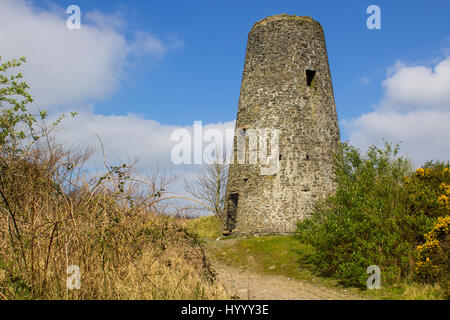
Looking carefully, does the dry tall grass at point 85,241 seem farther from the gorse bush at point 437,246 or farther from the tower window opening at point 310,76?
the tower window opening at point 310,76

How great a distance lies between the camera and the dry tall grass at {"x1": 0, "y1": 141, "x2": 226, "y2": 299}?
5.92 m

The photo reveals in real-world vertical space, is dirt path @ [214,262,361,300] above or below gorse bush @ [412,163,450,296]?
below

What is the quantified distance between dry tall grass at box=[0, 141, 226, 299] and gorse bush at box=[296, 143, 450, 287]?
13.6ft

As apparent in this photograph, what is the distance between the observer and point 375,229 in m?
9.34

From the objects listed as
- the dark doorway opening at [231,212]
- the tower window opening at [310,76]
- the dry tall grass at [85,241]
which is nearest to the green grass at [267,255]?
the dark doorway opening at [231,212]

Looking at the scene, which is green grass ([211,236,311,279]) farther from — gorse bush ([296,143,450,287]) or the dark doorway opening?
the dark doorway opening

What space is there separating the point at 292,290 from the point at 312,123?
934 cm

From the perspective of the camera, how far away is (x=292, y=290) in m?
9.15

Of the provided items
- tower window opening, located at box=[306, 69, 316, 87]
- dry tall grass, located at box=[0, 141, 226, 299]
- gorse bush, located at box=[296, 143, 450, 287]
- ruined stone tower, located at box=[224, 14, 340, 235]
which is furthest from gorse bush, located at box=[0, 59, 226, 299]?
tower window opening, located at box=[306, 69, 316, 87]
